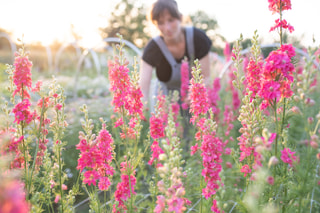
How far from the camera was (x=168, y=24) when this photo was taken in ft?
13.2

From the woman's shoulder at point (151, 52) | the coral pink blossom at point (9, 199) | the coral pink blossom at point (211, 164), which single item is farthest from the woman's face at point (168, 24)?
the coral pink blossom at point (9, 199)

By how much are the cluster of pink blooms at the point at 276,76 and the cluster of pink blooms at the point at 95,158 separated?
1006 millimetres

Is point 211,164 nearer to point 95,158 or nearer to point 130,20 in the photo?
point 95,158

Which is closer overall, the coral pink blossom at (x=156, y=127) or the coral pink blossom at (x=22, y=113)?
the coral pink blossom at (x=22, y=113)

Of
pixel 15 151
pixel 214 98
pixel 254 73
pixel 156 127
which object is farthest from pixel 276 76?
pixel 214 98

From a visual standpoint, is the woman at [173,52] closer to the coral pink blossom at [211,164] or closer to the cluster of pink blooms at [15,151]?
the cluster of pink blooms at [15,151]

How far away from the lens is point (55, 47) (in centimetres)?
2503

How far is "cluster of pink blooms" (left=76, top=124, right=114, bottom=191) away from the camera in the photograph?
5.16 feet

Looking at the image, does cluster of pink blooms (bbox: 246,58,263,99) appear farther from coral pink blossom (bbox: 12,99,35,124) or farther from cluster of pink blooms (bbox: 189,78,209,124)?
coral pink blossom (bbox: 12,99,35,124)

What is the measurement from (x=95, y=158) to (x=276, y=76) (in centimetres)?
115

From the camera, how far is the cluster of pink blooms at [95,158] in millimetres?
1573

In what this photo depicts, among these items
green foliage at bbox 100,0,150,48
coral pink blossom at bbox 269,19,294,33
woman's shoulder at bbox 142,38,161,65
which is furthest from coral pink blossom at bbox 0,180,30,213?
green foliage at bbox 100,0,150,48

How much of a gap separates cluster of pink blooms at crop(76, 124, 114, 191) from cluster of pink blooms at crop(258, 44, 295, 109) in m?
1.01

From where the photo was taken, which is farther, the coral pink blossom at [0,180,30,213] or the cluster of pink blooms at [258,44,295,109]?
the cluster of pink blooms at [258,44,295,109]
